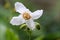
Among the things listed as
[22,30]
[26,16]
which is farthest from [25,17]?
[22,30]

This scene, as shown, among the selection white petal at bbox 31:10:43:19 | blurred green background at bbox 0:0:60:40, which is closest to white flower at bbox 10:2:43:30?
white petal at bbox 31:10:43:19

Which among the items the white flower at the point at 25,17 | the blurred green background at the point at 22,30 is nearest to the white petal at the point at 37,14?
the white flower at the point at 25,17

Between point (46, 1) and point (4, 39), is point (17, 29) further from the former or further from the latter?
point (46, 1)

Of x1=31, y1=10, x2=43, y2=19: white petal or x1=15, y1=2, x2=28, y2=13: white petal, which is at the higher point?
x1=15, y1=2, x2=28, y2=13: white petal

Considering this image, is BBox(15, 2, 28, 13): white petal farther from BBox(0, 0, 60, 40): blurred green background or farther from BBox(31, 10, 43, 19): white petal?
BBox(0, 0, 60, 40): blurred green background

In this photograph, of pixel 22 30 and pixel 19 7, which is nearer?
pixel 19 7

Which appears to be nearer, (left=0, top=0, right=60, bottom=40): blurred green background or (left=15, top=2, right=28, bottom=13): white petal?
(left=15, top=2, right=28, bottom=13): white petal

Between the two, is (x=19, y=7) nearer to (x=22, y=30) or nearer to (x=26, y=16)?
(x=26, y=16)

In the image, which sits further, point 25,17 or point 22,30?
point 22,30

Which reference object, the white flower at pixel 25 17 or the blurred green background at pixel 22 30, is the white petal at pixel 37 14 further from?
the blurred green background at pixel 22 30

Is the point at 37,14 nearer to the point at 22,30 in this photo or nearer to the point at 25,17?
the point at 25,17

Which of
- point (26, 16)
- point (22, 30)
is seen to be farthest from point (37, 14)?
point (22, 30)
